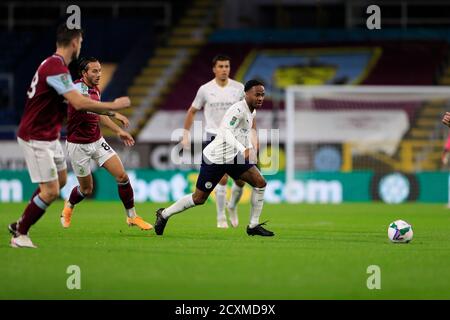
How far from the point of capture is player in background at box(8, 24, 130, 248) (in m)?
9.97

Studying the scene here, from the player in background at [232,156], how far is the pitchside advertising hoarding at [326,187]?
11.7 meters

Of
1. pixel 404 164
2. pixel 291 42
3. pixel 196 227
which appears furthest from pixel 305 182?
pixel 196 227

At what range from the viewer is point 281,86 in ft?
93.5

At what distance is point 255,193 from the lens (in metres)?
12.2

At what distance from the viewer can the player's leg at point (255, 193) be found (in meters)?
12.0

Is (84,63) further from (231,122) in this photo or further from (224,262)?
(224,262)

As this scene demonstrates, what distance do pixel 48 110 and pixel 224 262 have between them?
2.50 metres

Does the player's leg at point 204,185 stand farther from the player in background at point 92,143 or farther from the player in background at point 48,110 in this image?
the player in background at point 48,110

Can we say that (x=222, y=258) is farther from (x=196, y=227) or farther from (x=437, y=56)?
(x=437, y=56)

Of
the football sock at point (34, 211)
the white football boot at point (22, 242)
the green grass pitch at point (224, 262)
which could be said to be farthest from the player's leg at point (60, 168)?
the green grass pitch at point (224, 262)

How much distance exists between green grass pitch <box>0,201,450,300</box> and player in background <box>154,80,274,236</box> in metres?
0.55
